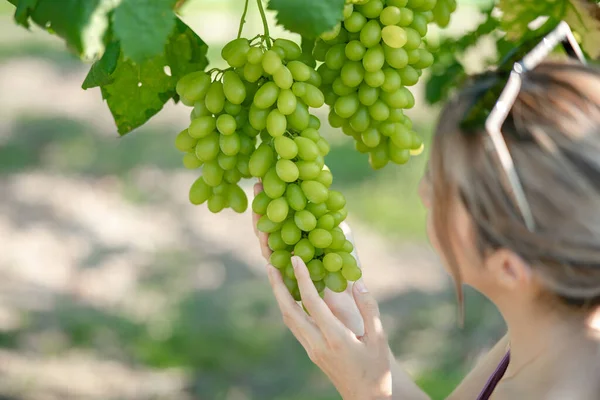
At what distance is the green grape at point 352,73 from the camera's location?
38.5 inches

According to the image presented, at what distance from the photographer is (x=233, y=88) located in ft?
3.03

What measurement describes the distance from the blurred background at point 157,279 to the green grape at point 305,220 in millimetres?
2206

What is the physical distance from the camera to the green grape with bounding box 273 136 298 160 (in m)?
0.92

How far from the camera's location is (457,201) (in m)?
1.01

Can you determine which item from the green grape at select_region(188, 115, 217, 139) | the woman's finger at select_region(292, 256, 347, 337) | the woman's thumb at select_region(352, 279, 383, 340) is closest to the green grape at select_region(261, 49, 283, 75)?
the green grape at select_region(188, 115, 217, 139)

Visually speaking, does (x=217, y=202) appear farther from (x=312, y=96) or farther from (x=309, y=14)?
(x=309, y=14)

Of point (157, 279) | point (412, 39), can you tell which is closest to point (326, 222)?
point (412, 39)

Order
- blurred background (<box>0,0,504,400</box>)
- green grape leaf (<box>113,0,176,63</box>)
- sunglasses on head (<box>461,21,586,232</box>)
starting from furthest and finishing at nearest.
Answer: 1. blurred background (<box>0,0,504,400</box>)
2. sunglasses on head (<box>461,21,586,232</box>)
3. green grape leaf (<box>113,0,176,63</box>)

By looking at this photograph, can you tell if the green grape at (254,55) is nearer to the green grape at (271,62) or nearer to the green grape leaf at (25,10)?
the green grape at (271,62)

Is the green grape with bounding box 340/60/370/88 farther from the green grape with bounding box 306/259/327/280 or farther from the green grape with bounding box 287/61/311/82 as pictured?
the green grape with bounding box 306/259/327/280

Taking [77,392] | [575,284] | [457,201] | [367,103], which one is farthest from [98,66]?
[77,392]

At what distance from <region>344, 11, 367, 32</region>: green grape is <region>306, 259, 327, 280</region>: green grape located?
0.27 metres

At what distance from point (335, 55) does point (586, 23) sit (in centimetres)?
41

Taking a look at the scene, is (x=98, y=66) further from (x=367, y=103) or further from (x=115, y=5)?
(x=367, y=103)
